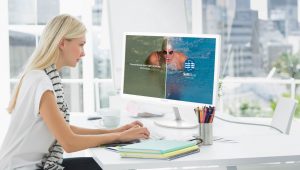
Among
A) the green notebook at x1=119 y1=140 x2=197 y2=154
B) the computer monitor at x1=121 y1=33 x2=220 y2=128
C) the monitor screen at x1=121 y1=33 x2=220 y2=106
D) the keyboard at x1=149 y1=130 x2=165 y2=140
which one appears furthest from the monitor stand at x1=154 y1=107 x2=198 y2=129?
the green notebook at x1=119 y1=140 x2=197 y2=154

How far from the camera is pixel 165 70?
2.28 m

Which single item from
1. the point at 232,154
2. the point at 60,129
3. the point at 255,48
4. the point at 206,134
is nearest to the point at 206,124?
the point at 206,134

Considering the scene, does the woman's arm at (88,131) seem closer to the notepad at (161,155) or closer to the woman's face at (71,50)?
the woman's face at (71,50)

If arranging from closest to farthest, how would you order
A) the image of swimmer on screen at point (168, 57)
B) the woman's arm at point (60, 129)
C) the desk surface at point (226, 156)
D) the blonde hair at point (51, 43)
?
the desk surface at point (226, 156) → the woman's arm at point (60, 129) → the blonde hair at point (51, 43) → the image of swimmer on screen at point (168, 57)

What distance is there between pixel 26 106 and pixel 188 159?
0.69 m

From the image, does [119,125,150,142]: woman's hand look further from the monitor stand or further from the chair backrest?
the chair backrest

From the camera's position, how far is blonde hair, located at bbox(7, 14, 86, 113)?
1.92m

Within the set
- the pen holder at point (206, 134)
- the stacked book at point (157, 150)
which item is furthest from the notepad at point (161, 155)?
the pen holder at point (206, 134)

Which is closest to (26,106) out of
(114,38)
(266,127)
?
(266,127)

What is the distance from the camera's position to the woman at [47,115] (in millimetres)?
1794

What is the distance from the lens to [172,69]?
2.25 meters

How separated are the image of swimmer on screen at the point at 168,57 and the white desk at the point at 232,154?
0.34 metres

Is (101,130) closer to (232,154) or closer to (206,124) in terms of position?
(206,124)

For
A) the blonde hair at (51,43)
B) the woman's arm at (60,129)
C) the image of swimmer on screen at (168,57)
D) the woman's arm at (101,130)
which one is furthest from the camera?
the image of swimmer on screen at (168,57)
